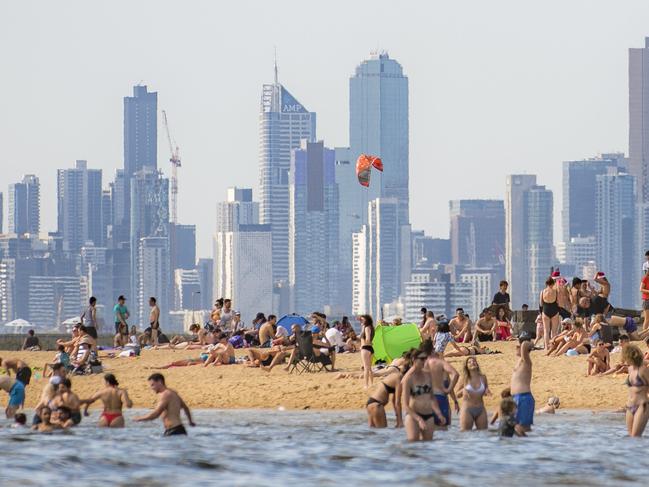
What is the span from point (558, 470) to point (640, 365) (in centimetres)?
210

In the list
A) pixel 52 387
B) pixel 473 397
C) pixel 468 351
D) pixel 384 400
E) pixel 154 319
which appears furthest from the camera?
pixel 154 319

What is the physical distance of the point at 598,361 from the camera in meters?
32.9

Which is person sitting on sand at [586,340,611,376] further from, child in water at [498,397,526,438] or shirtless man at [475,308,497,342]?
child in water at [498,397,526,438]

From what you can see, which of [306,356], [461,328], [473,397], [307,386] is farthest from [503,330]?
[473,397]

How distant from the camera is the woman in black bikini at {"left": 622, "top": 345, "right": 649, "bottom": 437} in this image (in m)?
23.6

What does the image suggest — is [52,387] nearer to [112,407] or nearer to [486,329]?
[112,407]

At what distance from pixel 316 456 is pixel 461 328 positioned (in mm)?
16706

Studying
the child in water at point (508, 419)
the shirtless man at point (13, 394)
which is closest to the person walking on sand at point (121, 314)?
the shirtless man at point (13, 394)

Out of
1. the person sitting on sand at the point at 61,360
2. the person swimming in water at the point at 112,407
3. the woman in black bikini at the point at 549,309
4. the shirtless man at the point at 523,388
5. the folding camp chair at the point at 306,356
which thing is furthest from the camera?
the woman in black bikini at the point at 549,309

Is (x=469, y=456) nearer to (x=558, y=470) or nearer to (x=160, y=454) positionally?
(x=558, y=470)

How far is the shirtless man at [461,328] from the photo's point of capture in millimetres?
39719

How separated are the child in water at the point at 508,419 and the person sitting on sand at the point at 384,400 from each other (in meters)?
1.49

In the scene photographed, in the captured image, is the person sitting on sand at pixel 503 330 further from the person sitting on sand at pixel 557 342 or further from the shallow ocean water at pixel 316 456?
the shallow ocean water at pixel 316 456

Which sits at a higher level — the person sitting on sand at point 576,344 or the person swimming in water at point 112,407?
the person sitting on sand at point 576,344
